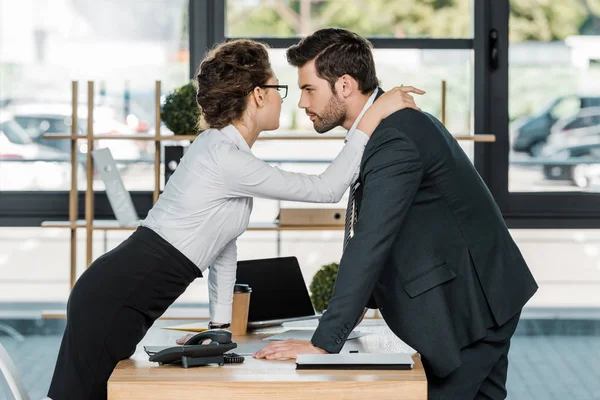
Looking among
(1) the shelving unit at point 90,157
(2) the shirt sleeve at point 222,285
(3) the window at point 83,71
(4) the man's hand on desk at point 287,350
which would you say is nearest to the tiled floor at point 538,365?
(1) the shelving unit at point 90,157

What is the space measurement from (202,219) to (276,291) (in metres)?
0.61

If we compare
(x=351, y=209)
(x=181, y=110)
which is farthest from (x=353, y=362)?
(x=181, y=110)

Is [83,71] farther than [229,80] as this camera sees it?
Yes

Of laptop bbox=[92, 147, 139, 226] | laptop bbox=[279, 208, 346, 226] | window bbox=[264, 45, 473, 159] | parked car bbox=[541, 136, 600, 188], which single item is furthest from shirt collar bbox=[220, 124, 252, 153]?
parked car bbox=[541, 136, 600, 188]

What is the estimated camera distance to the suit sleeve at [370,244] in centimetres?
219

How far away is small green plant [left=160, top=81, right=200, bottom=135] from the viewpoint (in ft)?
17.1

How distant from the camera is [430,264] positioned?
226 centimetres

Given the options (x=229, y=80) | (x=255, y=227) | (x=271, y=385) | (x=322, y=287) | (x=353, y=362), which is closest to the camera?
(x=271, y=385)

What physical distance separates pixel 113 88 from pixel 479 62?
226 centimetres

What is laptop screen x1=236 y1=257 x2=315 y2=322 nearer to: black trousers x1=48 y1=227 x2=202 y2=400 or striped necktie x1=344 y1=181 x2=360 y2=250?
striped necktie x1=344 y1=181 x2=360 y2=250

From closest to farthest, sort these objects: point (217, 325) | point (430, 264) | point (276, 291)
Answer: point (430, 264) → point (217, 325) → point (276, 291)

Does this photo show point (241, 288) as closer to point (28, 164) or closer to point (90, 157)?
point (90, 157)

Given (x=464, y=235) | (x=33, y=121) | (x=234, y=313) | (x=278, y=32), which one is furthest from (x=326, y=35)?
(x=33, y=121)

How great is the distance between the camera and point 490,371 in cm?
242
